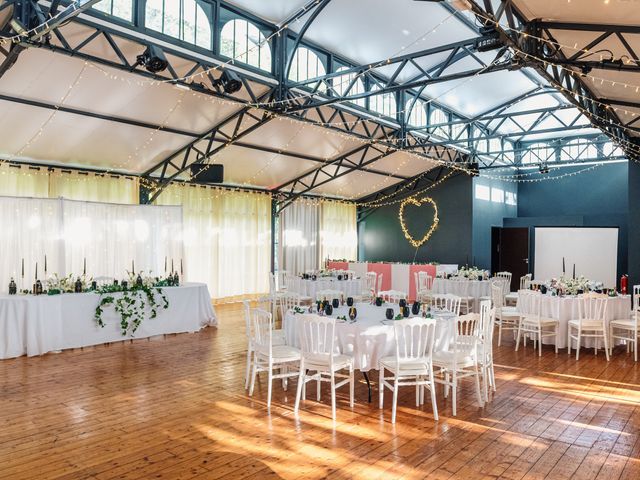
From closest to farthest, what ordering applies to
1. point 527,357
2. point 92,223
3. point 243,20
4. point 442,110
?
point 527,357 < point 243,20 < point 92,223 < point 442,110

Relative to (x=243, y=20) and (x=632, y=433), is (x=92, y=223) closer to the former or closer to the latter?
(x=243, y=20)

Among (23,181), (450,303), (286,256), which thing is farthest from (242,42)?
(286,256)

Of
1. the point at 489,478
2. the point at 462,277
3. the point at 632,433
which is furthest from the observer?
the point at 462,277

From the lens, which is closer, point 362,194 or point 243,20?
point 243,20

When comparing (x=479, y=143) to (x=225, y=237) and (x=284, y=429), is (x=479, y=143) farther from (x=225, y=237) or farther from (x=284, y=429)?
(x=284, y=429)

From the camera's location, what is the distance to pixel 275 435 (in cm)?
424

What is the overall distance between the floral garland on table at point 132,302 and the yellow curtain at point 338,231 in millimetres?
8130

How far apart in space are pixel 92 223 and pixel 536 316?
26.5ft

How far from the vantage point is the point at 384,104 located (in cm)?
1163

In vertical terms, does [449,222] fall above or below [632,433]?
above

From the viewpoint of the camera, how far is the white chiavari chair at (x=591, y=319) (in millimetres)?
7094

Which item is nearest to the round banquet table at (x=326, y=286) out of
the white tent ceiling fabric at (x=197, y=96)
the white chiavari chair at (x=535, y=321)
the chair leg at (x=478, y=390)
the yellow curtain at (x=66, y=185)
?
the white tent ceiling fabric at (x=197, y=96)

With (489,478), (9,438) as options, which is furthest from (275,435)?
(9,438)

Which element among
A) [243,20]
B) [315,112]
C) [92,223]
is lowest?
[92,223]
